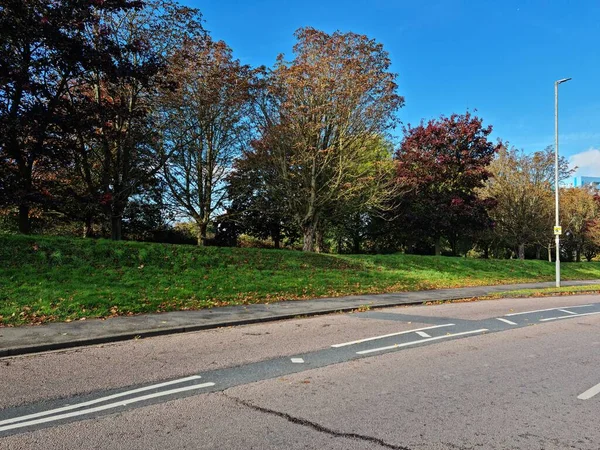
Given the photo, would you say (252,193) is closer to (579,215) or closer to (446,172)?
(446,172)

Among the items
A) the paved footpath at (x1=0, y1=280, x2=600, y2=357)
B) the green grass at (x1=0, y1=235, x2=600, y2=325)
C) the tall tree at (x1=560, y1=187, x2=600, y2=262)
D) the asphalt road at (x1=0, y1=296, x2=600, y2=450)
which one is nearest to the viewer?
the asphalt road at (x1=0, y1=296, x2=600, y2=450)

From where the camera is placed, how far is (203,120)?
23469 mm

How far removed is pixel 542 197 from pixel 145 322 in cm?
3626

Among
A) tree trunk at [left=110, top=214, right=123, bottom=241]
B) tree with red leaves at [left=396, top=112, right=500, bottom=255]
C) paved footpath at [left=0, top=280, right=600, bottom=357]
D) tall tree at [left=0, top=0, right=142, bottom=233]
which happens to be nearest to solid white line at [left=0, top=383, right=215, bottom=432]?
paved footpath at [left=0, top=280, right=600, bottom=357]

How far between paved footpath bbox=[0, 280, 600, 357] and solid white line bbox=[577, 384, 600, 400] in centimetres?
672

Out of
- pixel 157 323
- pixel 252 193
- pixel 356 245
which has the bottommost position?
pixel 157 323

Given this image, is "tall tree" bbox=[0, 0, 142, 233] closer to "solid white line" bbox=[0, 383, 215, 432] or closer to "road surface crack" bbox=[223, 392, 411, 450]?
"solid white line" bbox=[0, 383, 215, 432]

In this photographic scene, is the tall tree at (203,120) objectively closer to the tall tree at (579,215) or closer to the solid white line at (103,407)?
the solid white line at (103,407)

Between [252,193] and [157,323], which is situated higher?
[252,193]

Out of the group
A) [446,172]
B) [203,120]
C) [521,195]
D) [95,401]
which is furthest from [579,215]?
[95,401]

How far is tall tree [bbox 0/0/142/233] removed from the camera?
1408 centimetres

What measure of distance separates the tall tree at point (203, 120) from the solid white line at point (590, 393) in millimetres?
19404

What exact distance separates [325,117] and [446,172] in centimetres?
1145

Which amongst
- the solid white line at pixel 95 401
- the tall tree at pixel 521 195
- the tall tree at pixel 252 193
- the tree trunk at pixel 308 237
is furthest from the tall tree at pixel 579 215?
the solid white line at pixel 95 401
